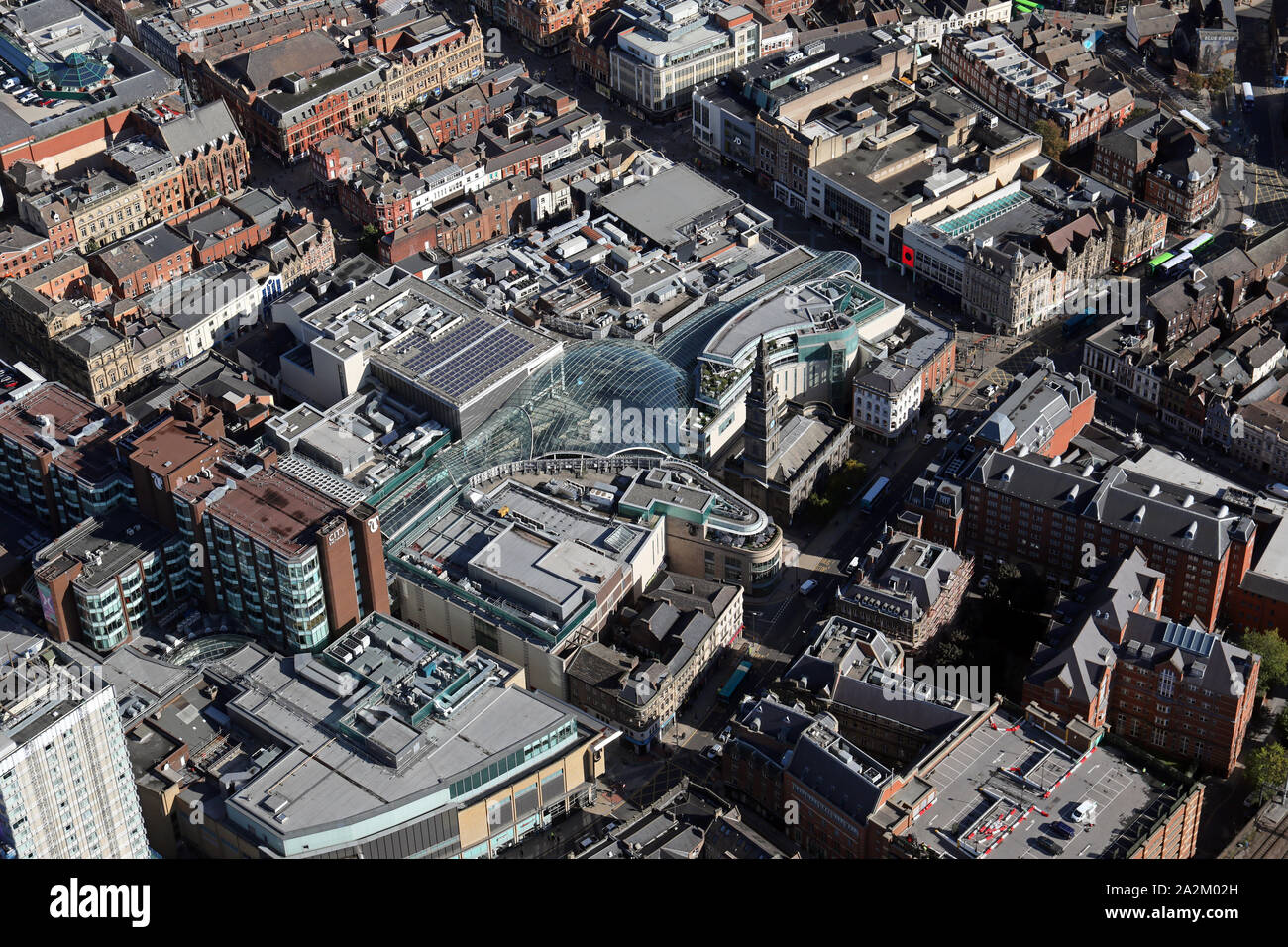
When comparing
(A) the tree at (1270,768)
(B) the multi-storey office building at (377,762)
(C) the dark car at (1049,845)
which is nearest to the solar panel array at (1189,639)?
(A) the tree at (1270,768)

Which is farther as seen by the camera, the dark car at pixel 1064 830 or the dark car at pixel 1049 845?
the dark car at pixel 1064 830

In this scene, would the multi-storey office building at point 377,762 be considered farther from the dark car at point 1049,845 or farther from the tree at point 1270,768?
the tree at point 1270,768

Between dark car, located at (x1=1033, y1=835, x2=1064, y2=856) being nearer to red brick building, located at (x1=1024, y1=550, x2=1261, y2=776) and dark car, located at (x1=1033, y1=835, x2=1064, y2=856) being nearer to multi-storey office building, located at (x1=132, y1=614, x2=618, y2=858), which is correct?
red brick building, located at (x1=1024, y1=550, x2=1261, y2=776)

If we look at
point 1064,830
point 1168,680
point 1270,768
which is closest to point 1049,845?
point 1064,830

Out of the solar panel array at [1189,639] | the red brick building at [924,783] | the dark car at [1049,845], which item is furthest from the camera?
the solar panel array at [1189,639]

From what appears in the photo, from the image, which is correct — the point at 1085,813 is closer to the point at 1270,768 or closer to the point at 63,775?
the point at 1270,768

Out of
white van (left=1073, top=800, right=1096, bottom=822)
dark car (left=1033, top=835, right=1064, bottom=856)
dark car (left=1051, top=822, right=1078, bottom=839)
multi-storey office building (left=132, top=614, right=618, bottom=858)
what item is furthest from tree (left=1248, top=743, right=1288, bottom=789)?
multi-storey office building (left=132, top=614, right=618, bottom=858)
